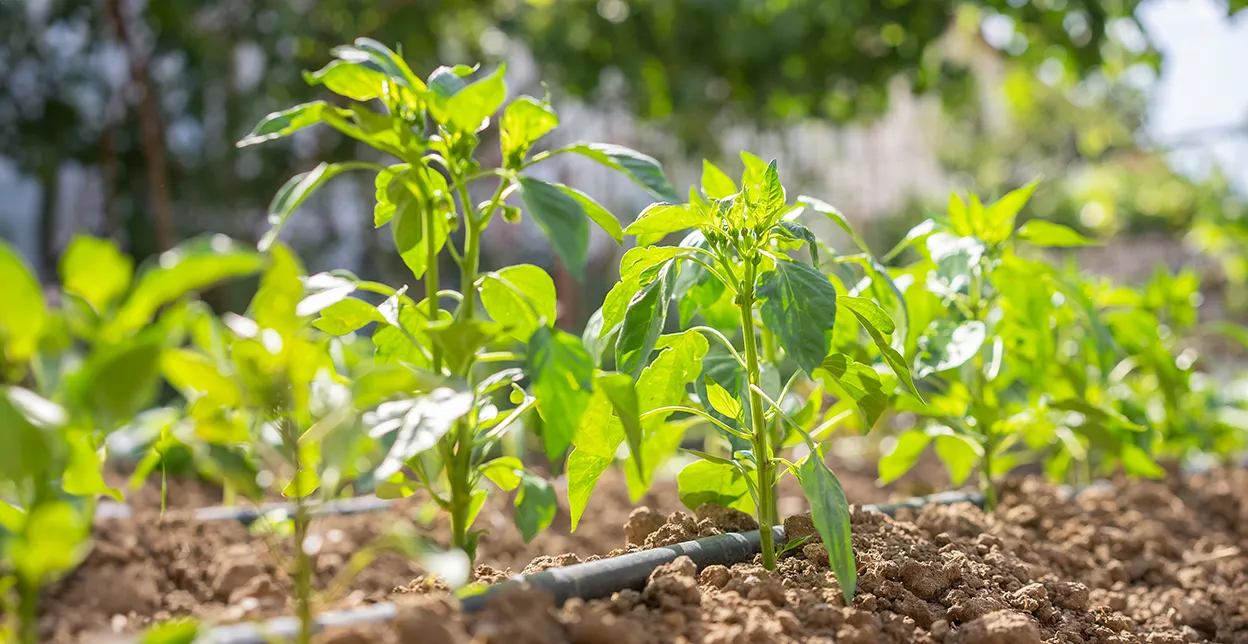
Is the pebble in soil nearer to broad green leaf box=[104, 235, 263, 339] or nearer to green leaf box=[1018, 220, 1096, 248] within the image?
broad green leaf box=[104, 235, 263, 339]

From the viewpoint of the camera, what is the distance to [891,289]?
1.16m

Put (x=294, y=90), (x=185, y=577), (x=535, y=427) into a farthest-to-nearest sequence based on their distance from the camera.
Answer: (x=294, y=90) < (x=185, y=577) < (x=535, y=427)

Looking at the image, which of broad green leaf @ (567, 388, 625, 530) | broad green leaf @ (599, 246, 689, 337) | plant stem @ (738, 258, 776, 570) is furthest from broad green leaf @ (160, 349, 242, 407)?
plant stem @ (738, 258, 776, 570)

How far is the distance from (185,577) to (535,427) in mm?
622

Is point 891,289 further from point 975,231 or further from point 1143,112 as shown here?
point 1143,112

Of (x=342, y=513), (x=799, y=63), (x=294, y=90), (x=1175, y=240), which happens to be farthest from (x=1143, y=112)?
(x=342, y=513)

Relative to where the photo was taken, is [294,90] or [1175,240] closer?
[294,90]

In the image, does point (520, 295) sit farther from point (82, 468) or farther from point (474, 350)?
point (82, 468)

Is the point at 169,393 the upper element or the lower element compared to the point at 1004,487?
upper

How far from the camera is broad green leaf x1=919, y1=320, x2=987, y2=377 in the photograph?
1.25 metres

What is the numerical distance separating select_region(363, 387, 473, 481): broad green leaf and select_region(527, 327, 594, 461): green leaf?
0.07 meters

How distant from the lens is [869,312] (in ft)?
3.43

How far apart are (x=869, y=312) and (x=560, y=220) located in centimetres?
40

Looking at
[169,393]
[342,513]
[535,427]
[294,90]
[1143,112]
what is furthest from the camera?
[1143,112]
